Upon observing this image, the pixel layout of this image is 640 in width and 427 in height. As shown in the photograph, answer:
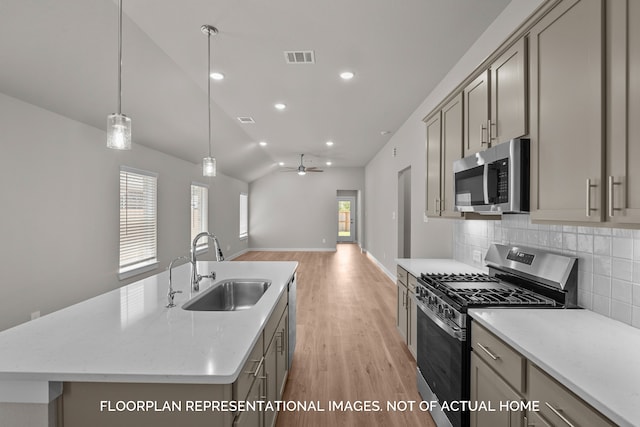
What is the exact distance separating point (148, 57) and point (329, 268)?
19.1 feet

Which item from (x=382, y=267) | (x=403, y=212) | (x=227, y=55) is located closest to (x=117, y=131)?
(x=227, y=55)

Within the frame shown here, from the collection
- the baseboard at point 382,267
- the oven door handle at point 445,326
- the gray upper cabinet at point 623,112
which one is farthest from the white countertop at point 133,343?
the baseboard at point 382,267

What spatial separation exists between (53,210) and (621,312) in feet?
14.3

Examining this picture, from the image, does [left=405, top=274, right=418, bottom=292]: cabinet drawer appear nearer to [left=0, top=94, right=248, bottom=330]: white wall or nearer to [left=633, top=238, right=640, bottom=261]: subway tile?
[left=633, top=238, right=640, bottom=261]: subway tile

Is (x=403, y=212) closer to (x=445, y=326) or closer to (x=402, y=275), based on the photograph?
(x=402, y=275)

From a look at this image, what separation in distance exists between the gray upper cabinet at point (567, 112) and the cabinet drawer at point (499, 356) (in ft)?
2.03

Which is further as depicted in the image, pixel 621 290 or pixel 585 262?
pixel 585 262

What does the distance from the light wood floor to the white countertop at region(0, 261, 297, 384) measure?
1104 millimetres

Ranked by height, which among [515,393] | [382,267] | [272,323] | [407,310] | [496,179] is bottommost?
[382,267]

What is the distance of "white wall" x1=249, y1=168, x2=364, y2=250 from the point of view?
10555 mm

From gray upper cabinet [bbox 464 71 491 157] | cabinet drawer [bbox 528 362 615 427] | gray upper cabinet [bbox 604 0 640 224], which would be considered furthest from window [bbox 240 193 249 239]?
gray upper cabinet [bbox 604 0 640 224]

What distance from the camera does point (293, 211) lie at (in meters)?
10.6

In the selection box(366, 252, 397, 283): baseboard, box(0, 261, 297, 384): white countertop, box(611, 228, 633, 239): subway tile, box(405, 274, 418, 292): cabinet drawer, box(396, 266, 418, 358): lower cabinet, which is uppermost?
box(611, 228, 633, 239): subway tile

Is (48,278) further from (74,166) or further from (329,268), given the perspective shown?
(329,268)
